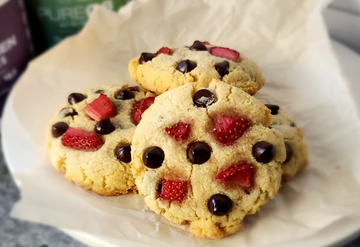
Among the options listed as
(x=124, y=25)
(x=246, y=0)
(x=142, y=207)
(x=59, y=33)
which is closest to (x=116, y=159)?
(x=142, y=207)

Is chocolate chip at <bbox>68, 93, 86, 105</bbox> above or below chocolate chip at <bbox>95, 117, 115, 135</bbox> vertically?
below

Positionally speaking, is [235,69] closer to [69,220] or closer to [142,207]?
[142,207]

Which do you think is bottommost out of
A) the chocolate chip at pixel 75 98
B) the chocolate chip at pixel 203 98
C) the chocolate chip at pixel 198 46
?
the chocolate chip at pixel 75 98

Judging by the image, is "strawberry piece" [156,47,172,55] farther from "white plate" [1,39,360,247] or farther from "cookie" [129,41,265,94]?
"white plate" [1,39,360,247]

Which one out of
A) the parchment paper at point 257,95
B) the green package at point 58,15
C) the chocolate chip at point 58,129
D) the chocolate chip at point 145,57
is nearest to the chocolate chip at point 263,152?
the parchment paper at point 257,95

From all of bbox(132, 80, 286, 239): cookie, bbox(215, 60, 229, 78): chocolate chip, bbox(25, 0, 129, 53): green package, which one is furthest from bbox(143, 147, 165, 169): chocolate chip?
bbox(25, 0, 129, 53): green package

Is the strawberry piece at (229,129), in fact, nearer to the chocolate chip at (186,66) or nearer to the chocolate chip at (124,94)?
the chocolate chip at (186,66)

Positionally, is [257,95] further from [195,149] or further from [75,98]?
[75,98]
